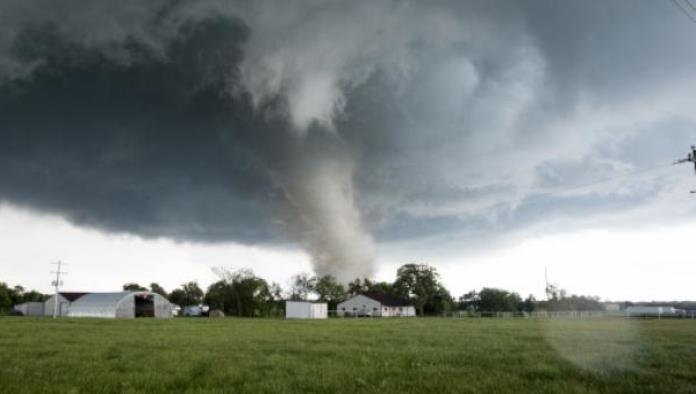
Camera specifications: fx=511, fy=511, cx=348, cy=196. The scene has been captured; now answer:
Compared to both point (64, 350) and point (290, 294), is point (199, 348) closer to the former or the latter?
point (64, 350)

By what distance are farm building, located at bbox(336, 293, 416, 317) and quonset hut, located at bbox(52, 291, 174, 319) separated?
164ft

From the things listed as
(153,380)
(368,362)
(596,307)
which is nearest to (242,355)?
(368,362)

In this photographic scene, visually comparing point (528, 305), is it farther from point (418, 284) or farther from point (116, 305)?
point (116, 305)

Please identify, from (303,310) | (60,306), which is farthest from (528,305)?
(60,306)

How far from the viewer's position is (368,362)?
1586 centimetres

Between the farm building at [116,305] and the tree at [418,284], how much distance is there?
76581mm

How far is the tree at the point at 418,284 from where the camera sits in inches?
6304

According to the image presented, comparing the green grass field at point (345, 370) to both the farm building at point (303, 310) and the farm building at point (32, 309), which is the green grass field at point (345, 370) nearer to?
the farm building at point (303, 310)

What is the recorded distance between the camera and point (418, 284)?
162750mm

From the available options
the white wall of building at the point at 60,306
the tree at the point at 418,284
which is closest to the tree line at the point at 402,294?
the tree at the point at 418,284

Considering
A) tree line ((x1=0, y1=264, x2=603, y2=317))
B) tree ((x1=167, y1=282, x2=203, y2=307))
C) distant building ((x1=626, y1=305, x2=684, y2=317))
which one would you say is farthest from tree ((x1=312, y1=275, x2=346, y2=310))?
distant building ((x1=626, y1=305, x2=684, y2=317))

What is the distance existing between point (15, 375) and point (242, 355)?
705cm

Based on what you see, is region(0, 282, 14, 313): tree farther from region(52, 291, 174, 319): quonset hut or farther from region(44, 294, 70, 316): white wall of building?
region(52, 291, 174, 319): quonset hut

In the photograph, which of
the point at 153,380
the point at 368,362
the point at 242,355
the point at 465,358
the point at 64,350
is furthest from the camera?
the point at 64,350
